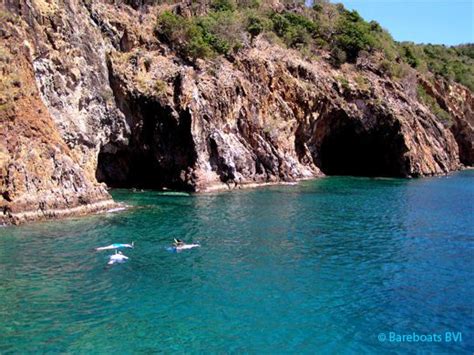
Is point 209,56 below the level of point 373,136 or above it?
above

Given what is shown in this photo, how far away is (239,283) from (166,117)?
3757 centimetres

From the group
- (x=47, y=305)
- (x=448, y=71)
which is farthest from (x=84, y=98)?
(x=448, y=71)

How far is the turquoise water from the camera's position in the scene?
687 inches

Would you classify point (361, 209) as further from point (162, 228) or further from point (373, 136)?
point (373, 136)

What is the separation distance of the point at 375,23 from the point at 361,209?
7057cm

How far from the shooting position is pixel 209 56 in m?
67.1

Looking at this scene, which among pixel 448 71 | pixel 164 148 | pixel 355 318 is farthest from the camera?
pixel 448 71

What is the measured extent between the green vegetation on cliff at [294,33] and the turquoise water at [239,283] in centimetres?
3155

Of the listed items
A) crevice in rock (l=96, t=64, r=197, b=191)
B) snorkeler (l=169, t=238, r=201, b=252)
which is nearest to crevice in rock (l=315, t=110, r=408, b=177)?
crevice in rock (l=96, t=64, r=197, b=191)

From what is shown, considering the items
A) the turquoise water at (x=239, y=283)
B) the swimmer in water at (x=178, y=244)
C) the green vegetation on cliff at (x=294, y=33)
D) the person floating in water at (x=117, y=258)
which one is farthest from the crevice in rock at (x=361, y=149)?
the person floating in water at (x=117, y=258)

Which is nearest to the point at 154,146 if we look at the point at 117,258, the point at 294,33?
the point at 117,258

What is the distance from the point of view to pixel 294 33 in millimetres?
84812

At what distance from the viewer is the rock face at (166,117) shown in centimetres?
3891

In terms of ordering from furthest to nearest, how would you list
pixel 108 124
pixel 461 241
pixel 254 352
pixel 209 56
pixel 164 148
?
pixel 209 56 < pixel 164 148 < pixel 108 124 < pixel 461 241 < pixel 254 352
